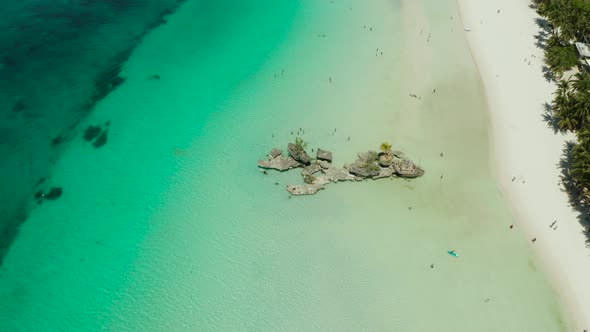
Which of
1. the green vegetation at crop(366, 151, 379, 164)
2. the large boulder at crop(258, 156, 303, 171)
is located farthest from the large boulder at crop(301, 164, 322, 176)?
the green vegetation at crop(366, 151, 379, 164)

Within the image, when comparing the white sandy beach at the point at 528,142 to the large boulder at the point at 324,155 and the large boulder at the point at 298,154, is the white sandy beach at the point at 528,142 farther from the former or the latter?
the large boulder at the point at 298,154

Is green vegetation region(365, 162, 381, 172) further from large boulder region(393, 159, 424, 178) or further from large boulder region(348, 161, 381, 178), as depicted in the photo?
large boulder region(393, 159, 424, 178)

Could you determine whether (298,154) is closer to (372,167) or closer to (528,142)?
(372,167)

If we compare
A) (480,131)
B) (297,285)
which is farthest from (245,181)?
(480,131)

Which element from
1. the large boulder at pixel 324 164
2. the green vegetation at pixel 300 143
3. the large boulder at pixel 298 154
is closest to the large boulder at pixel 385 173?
the large boulder at pixel 324 164

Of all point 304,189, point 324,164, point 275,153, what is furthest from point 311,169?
point 275,153

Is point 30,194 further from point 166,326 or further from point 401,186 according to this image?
point 401,186
